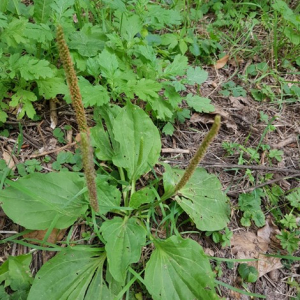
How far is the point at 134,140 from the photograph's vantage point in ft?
8.96

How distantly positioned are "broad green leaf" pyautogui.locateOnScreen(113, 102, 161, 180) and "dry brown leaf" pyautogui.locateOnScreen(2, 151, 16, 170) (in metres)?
0.87

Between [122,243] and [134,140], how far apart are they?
862 millimetres

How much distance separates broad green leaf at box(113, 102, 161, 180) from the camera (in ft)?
8.71

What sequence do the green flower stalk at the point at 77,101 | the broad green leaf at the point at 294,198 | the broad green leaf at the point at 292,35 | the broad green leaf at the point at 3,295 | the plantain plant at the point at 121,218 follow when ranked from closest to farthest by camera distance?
the green flower stalk at the point at 77,101
the broad green leaf at the point at 3,295
the plantain plant at the point at 121,218
the broad green leaf at the point at 294,198
the broad green leaf at the point at 292,35

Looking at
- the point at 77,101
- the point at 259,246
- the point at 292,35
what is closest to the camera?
the point at 77,101

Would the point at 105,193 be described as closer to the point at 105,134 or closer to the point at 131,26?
the point at 105,134

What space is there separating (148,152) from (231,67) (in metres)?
1.81

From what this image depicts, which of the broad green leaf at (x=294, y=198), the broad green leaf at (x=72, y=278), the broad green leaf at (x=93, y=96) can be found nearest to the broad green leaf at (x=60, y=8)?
the broad green leaf at (x=93, y=96)

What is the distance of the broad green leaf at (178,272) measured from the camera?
219 centimetres

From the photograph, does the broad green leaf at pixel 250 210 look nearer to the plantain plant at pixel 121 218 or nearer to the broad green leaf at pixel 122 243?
the plantain plant at pixel 121 218

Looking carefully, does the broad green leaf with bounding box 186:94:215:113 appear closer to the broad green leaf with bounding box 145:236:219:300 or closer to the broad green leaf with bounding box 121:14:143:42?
the broad green leaf with bounding box 121:14:143:42

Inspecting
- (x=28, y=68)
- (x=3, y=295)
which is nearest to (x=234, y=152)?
(x=28, y=68)

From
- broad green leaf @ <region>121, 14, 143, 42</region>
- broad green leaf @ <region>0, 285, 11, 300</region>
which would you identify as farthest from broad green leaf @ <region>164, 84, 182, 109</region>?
broad green leaf @ <region>0, 285, 11, 300</region>

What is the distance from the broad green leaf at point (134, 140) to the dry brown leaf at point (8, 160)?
866mm
